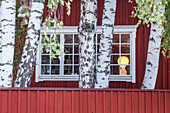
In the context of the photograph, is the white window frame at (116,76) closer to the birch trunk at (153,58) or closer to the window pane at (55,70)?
the window pane at (55,70)

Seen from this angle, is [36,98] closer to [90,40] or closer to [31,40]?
[31,40]

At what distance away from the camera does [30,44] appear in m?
5.39

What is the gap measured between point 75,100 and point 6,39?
6.32ft

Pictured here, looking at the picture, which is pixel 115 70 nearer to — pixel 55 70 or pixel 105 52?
pixel 55 70

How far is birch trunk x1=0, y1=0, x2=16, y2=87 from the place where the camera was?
523cm

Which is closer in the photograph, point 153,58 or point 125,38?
point 153,58

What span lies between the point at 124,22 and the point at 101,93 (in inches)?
177

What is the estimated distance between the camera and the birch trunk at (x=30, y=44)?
531 centimetres

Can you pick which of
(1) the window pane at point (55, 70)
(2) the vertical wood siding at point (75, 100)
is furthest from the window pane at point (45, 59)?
(2) the vertical wood siding at point (75, 100)

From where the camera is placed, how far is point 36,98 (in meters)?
4.83

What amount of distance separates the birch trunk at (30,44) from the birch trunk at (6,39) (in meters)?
0.25

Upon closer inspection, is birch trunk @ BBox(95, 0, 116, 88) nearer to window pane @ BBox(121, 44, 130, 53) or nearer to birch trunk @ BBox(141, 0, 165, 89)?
birch trunk @ BBox(141, 0, 165, 89)

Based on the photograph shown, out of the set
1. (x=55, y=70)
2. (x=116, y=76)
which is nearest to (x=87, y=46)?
(x=116, y=76)

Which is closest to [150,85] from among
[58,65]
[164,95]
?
[164,95]
